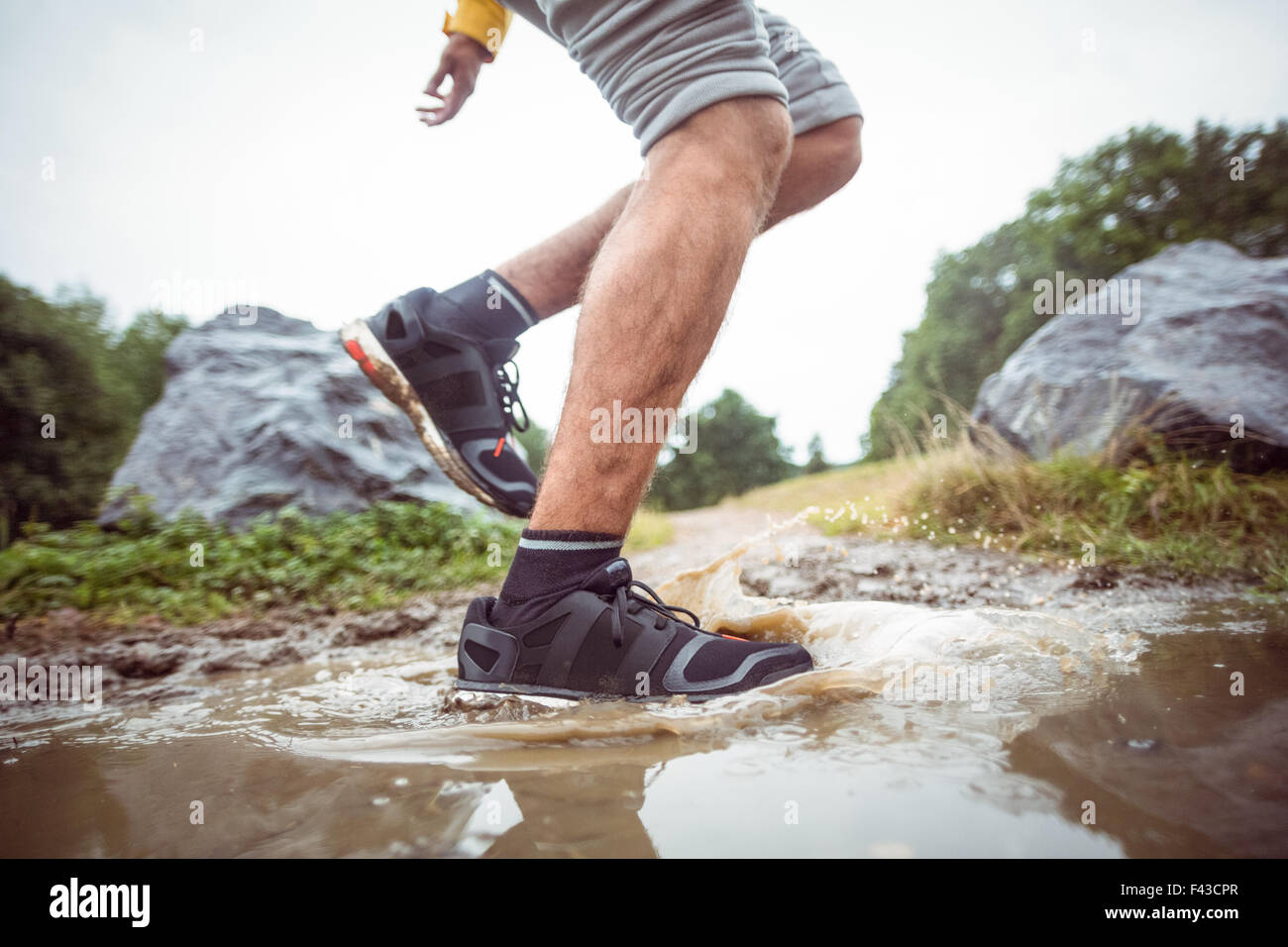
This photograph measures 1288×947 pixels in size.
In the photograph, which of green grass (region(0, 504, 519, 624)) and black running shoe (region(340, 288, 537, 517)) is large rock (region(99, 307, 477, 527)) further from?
black running shoe (region(340, 288, 537, 517))

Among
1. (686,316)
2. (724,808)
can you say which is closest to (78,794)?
(724,808)

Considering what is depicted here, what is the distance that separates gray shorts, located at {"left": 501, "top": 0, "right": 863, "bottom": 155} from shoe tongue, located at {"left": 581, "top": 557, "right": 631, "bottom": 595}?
0.88 metres

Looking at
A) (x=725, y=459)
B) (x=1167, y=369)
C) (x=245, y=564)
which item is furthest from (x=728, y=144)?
(x=725, y=459)

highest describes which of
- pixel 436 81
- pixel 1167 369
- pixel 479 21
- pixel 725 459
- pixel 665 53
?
pixel 725 459

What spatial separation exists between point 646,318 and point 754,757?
744 millimetres

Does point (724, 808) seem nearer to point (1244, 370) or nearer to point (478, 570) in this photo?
point (478, 570)

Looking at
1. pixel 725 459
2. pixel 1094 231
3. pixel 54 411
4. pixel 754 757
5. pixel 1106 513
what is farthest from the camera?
pixel 725 459

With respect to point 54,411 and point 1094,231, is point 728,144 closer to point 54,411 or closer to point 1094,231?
point 54,411

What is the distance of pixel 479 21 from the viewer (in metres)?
1.93

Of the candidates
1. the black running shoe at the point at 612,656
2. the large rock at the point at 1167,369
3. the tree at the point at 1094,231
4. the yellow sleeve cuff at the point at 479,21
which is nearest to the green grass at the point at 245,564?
the black running shoe at the point at 612,656

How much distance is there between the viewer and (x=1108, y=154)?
620 inches

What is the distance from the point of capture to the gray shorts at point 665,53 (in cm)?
124

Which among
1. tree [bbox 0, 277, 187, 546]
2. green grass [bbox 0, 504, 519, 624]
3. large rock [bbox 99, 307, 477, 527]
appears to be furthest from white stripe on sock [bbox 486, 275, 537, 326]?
tree [bbox 0, 277, 187, 546]
